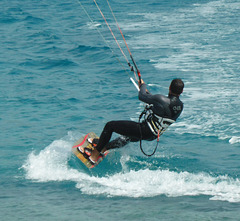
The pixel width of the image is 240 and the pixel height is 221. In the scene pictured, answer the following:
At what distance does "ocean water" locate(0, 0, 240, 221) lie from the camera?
8156mm

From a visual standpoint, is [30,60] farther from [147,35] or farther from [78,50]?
[147,35]

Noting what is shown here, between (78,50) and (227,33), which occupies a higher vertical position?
(78,50)

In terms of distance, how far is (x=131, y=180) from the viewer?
9.15 metres

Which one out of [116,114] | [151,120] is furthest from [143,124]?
[116,114]

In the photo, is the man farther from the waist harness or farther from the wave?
the wave

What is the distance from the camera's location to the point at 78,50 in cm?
2184

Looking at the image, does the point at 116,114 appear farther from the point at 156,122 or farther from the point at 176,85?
the point at 176,85

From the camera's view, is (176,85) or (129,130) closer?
(176,85)

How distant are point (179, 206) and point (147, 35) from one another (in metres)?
17.4

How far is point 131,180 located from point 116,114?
4920mm

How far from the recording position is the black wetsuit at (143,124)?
7.99 metres

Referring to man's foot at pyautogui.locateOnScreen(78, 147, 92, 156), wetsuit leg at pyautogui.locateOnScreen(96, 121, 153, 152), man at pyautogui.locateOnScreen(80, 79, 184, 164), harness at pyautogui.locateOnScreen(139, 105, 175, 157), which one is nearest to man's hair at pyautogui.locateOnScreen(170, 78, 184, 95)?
man at pyautogui.locateOnScreen(80, 79, 184, 164)

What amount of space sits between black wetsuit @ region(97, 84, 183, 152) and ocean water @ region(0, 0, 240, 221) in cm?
75

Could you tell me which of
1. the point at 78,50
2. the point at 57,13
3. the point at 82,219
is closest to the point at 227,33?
the point at 78,50
